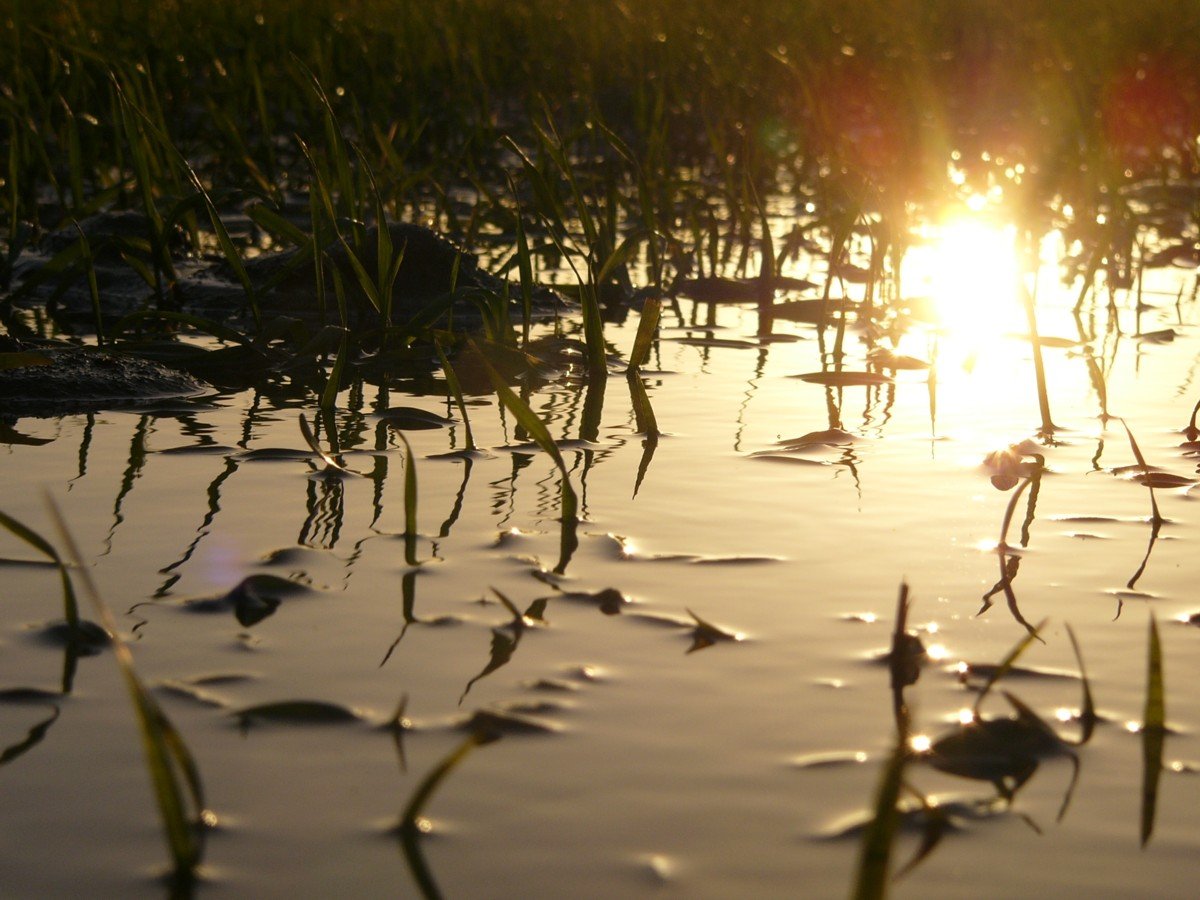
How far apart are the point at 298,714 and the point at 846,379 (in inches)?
62.4

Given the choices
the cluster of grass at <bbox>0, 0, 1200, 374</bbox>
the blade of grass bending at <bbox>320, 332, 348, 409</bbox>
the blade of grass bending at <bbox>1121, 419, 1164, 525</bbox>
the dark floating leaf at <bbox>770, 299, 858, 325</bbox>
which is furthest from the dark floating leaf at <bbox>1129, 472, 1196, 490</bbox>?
the dark floating leaf at <bbox>770, 299, 858, 325</bbox>

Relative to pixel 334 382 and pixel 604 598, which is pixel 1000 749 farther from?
pixel 334 382

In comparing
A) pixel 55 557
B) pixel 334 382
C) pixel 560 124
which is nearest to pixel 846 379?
pixel 334 382

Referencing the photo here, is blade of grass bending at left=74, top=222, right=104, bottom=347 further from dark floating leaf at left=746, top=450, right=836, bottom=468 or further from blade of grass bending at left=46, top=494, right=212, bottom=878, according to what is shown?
blade of grass bending at left=46, top=494, right=212, bottom=878

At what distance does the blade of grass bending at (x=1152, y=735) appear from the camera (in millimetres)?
1057

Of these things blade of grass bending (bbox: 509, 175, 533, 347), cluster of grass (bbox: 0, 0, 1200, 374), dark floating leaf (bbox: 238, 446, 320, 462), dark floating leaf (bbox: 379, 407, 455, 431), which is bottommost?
dark floating leaf (bbox: 238, 446, 320, 462)

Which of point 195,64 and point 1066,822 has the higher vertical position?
point 195,64

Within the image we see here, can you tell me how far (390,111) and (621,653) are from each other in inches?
202

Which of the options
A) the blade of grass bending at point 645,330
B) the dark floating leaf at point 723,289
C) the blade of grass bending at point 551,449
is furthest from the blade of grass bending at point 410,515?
the dark floating leaf at point 723,289

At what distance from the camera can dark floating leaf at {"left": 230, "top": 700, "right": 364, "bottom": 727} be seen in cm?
119

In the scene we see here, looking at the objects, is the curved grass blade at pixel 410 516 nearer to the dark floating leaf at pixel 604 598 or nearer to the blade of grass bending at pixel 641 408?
the dark floating leaf at pixel 604 598

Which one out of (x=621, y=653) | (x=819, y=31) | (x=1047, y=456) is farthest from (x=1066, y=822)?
(x=819, y=31)

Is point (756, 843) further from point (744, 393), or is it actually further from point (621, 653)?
point (744, 393)

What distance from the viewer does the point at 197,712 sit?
120 centimetres
